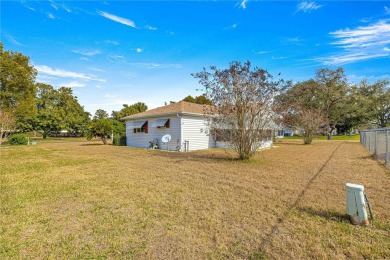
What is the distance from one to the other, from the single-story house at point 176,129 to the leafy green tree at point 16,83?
15860mm

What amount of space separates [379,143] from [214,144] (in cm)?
1148

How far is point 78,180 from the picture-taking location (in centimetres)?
648

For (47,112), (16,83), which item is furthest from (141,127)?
(47,112)

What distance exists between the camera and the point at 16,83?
22625 millimetres

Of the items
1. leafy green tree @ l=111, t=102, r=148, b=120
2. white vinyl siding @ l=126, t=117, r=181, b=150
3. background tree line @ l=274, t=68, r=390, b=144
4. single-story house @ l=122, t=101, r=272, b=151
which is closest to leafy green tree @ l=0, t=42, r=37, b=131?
white vinyl siding @ l=126, t=117, r=181, b=150

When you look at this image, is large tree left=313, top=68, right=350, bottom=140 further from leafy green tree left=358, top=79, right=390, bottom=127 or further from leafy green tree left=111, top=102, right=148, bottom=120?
leafy green tree left=111, top=102, right=148, bottom=120

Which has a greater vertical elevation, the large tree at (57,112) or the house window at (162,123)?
the large tree at (57,112)

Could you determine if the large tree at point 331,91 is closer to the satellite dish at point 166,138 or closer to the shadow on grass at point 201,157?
the shadow on grass at point 201,157

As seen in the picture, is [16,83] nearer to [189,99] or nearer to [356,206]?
[189,99]

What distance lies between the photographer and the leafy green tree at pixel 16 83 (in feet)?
72.0

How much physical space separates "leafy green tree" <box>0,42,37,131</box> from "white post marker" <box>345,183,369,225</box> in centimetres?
3073

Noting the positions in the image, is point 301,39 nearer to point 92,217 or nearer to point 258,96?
point 258,96

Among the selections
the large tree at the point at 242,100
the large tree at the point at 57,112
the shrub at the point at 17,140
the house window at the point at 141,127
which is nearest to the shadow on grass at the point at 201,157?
the large tree at the point at 242,100

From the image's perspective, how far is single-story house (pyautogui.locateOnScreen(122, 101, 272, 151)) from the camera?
49.7 feet
